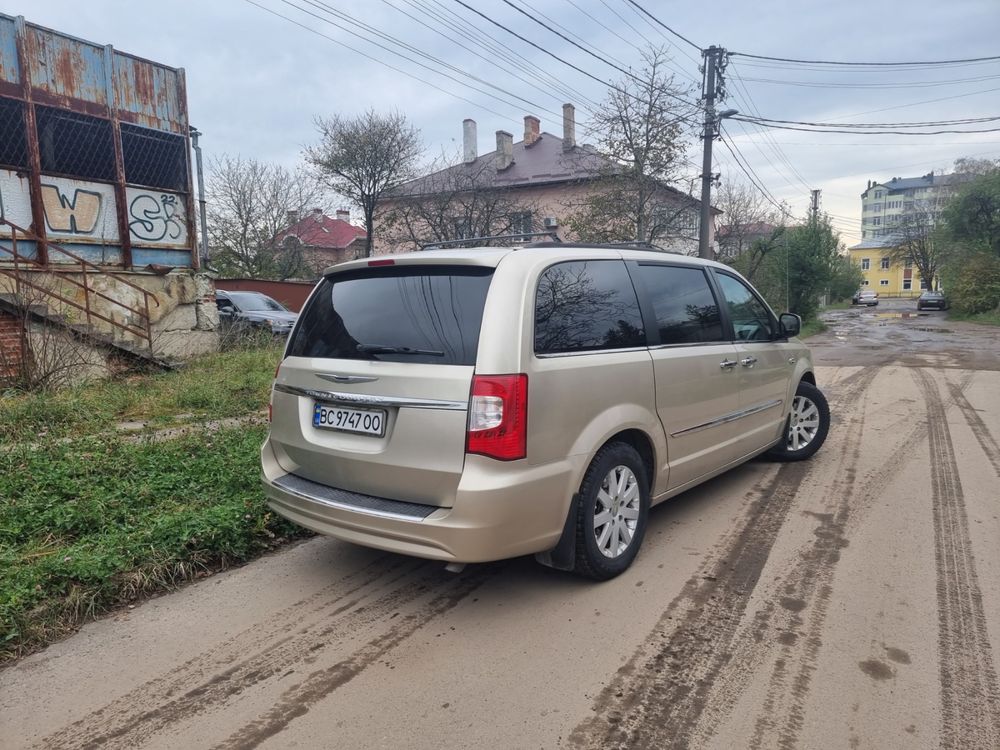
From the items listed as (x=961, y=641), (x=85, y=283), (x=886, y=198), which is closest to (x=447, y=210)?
(x=85, y=283)

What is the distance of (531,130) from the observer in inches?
1286

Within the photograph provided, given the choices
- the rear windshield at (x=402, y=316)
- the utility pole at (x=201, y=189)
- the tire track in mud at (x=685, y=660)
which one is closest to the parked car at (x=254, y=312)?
the utility pole at (x=201, y=189)

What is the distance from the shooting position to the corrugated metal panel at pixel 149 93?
35.8 ft

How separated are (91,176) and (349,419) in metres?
10.4

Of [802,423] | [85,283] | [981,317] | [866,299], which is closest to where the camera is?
[802,423]

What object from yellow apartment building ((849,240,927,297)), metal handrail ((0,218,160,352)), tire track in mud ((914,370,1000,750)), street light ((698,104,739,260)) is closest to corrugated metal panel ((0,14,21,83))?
metal handrail ((0,218,160,352))

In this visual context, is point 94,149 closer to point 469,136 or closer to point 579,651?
point 579,651

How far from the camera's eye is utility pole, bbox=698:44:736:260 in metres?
17.2

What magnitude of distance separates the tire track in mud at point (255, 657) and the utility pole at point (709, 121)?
15.6m

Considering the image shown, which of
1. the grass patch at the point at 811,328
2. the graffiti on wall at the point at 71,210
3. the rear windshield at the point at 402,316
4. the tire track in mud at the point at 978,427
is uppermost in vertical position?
the graffiti on wall at the point at 71,210

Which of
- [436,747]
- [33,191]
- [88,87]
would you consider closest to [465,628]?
[436,747]

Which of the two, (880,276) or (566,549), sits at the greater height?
(880,276)

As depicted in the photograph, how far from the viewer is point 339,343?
345 cm

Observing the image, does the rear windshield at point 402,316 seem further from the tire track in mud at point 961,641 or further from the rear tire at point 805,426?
the rear tire at point 805,426
